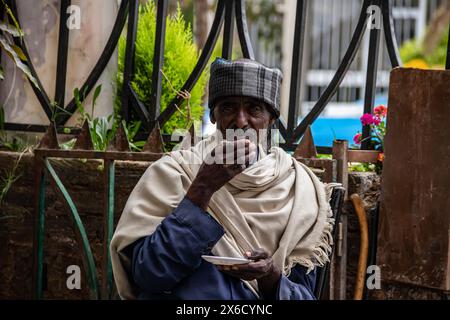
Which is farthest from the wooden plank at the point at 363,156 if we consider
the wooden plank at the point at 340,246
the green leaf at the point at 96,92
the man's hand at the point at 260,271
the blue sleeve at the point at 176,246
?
the green leaf at the point at 96,92

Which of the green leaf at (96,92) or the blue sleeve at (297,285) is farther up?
the green leaf at (96,92)

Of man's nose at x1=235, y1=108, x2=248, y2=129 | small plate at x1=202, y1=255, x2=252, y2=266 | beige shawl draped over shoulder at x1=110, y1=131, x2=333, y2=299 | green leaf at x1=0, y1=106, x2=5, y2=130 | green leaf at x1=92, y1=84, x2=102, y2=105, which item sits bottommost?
small plate at x1=202, y1=255, x2=252, y2=266

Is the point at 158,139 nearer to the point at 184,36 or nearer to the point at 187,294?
the point at 184,36

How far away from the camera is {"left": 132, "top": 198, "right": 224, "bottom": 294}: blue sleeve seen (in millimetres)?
2723

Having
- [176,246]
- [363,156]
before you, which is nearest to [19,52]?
[363,156]

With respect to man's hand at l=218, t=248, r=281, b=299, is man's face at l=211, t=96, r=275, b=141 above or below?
above

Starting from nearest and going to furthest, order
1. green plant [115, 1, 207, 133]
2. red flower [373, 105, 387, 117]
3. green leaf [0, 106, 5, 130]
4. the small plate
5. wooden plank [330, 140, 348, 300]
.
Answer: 1. the small plate
2. wooden plank [330, 140, 348, 300]
3. red flower [373, 105, 387, 117]
4. green plant [115, 1, 207, 133]
5. green leaf [0, 106, 5, 130]

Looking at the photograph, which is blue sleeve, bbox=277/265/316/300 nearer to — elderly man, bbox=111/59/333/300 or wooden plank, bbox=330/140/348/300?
elderly man, bbox=111/59/333/300

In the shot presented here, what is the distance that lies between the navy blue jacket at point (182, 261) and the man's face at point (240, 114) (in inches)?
13.6

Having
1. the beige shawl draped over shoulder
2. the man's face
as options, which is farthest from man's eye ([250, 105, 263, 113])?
the beige shawl draped over shoulder

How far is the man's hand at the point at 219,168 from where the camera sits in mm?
2732

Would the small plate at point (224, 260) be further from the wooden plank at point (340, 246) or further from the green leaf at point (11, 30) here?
the green leaf at point (11, 30)

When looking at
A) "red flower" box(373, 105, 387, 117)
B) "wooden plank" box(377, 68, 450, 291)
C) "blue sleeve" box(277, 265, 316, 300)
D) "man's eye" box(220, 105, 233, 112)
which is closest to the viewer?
"blue sleeve" box(277, 265, 316, 300)

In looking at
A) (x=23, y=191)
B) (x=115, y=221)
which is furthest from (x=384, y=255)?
(x=23, y=191)
